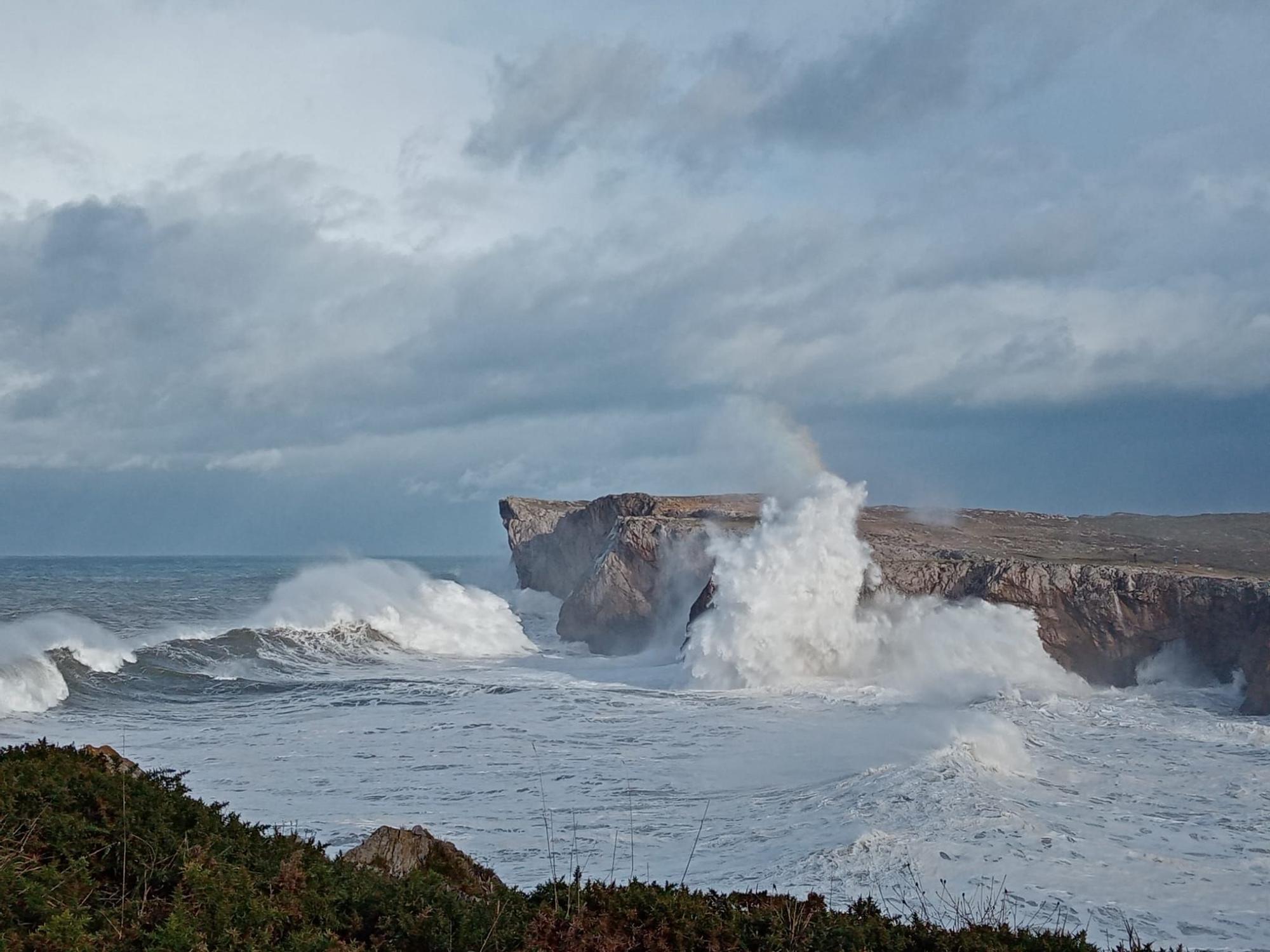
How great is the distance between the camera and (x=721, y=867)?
10.8 m

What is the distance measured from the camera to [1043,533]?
44.8 meters

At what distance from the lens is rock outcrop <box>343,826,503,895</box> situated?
22.0ft

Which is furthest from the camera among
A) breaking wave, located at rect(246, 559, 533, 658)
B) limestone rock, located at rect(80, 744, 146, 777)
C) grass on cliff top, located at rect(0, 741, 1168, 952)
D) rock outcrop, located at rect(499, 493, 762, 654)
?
breaking wave, located at rect(246, 559, 533, 658)

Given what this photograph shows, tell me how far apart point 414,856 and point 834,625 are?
23.0 meters

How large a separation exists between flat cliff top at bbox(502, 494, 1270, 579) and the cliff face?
15 centimetres

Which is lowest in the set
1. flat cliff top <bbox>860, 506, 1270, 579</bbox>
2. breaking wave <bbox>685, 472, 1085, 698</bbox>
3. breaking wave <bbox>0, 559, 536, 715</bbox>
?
breaking wave <bbox>0, 559, 536, 715</bbox>

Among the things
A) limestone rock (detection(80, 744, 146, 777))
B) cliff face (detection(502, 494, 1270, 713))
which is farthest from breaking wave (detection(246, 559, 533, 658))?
limestone rock (detection(80, 744, 146, 777))

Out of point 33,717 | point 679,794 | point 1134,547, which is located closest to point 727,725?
point 679,794

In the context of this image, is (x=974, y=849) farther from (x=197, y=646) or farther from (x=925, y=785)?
(x=197, y=646)

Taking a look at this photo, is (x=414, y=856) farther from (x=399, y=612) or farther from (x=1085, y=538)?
(x=1085, y=538)

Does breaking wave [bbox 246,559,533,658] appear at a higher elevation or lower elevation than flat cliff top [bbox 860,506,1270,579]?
lower

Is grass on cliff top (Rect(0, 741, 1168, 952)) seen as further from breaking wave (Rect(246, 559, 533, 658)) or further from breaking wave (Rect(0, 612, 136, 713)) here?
breaking wave (Rect(246, 559, 533, 658))

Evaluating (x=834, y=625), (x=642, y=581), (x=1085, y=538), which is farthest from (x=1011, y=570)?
(x=1085, y=538)

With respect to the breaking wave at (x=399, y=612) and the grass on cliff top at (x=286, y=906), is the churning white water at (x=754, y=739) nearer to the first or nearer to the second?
the breaking wave at (x=399, y=612)
